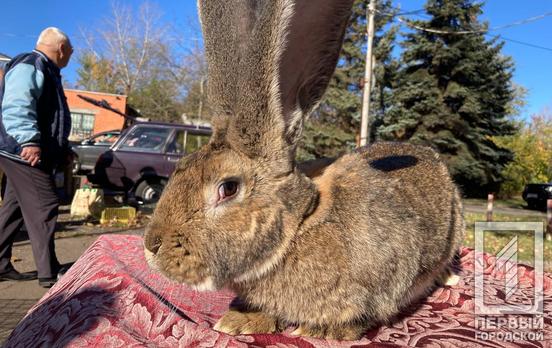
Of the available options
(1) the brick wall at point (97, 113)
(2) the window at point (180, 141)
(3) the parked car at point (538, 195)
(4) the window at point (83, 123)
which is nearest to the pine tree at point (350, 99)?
(3) the parked car at point (538, 195)

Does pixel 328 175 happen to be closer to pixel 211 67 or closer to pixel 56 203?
pixel 211 67

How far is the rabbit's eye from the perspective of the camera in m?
1.48

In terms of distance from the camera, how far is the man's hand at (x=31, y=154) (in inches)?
123

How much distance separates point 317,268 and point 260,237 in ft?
0.82

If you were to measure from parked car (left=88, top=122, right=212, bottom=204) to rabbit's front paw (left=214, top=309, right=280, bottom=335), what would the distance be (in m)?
6.59

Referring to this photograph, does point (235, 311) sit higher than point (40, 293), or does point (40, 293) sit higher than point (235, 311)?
point (235, 311)

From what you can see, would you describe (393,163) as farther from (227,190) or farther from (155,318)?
(155,318)

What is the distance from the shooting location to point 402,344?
1.61m

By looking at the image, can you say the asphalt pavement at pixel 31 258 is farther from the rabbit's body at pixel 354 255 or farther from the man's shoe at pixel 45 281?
the rabbit's body at pixel 354 255

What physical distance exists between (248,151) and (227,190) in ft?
0.55

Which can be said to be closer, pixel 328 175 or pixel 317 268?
pixel 317 268

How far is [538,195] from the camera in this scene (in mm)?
18812

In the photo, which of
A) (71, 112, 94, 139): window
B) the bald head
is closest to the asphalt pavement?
the bald head

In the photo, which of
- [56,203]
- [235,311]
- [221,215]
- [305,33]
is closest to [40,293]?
[56,203]
